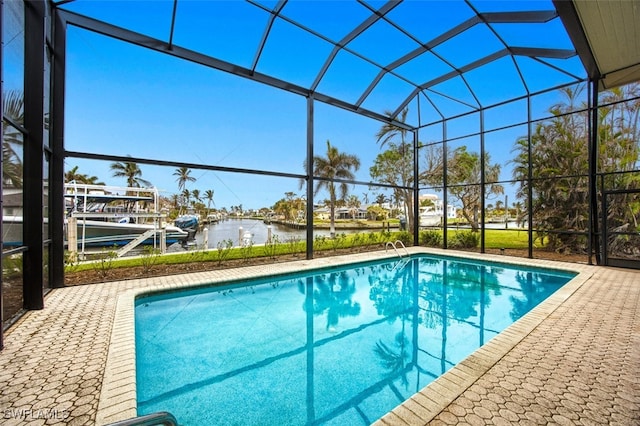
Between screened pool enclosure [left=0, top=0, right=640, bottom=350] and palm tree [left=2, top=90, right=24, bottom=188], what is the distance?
0.11ft

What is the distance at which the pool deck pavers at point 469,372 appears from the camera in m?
1.89

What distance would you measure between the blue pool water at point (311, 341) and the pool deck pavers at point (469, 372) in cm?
46

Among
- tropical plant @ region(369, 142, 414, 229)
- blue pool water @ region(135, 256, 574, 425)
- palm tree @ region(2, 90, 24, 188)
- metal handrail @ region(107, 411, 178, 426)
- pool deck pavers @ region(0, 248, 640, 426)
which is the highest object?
tropical plant @ region(369, 142, 414, 229)

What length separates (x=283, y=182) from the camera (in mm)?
8922

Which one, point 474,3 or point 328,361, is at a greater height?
point 474,3

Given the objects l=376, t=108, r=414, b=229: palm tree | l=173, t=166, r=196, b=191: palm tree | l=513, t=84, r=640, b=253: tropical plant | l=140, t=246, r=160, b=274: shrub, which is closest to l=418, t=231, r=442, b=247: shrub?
l=376, t=108, r=414, b=229: palm tree

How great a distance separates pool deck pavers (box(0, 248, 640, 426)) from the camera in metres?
1.89

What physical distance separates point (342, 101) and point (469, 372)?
7795 millimetres

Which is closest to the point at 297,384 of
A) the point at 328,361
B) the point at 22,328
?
the point at 328,361

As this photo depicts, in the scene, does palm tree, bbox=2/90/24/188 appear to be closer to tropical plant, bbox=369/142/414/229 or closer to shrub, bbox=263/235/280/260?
shrub, bbox=263/235/280/260

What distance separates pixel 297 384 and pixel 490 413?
171 centimetres

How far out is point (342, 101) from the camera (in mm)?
8492

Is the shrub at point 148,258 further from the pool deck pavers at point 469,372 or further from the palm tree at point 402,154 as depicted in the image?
the palm tree at point 402,154

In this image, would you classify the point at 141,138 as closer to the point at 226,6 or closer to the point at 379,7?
the point at 226,6
